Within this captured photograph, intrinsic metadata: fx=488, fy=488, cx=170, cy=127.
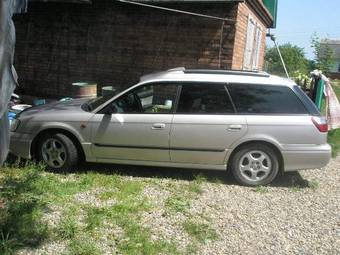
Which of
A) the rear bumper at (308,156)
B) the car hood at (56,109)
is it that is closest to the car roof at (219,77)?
the rear bumper at (308,156)

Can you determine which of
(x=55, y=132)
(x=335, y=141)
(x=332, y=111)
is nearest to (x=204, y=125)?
(x=55, y=132)

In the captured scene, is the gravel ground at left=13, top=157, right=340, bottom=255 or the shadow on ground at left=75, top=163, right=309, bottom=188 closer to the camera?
the gravel ground at left=13, top=157, right=340, bottom=255

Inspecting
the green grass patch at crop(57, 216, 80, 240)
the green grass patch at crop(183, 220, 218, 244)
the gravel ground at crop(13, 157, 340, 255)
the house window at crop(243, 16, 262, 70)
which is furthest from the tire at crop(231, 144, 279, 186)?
the house window at crop(243, 16, 262, 70)

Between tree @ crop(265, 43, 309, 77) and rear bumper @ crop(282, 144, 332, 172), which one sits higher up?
tree @ crop(265, 43, 309, 77)

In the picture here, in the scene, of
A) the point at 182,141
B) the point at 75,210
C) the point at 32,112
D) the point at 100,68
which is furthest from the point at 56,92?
the point at 75,210

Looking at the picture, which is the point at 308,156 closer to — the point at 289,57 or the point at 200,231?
the point at 200,231

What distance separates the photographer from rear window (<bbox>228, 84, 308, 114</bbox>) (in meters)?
6.89

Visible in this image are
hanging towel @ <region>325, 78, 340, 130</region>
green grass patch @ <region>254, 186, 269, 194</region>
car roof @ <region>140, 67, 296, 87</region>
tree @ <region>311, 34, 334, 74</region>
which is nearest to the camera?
green grass patch @ <region>254, 186, 269, 194</region>

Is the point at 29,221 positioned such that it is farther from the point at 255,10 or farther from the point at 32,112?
the point at 255,10

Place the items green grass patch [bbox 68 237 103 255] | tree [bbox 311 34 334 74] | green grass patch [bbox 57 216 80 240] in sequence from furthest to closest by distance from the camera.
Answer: tree [bbox 311 34 334 74] → green grass patch [bbox 57 216 80 240] → green grass patch [bbox 68 237 103 255]

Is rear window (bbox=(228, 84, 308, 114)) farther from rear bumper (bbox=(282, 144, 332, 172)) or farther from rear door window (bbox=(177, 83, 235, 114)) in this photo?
rear bumper (bbox=(282, 144, 332, 172))

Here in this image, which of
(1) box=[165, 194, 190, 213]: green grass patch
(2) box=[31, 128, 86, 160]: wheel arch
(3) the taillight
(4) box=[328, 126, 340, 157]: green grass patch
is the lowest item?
(1) box=[165, 194, 190, 213]: green grass patch

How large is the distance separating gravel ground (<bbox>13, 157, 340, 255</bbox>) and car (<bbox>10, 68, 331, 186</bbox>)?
320 millimetres

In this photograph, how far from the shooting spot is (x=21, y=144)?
281 inches
